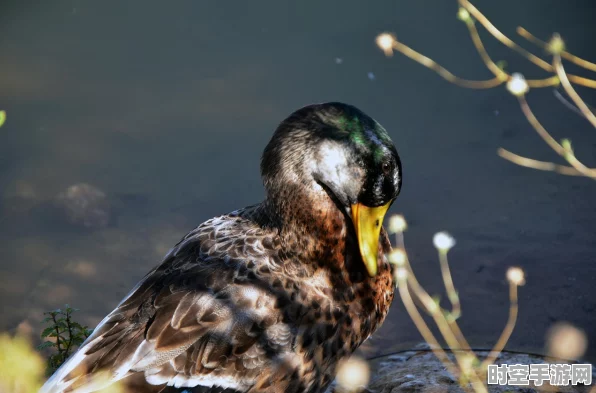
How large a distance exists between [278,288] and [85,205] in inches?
79.4

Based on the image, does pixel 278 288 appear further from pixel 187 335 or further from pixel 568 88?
pixel 568 88

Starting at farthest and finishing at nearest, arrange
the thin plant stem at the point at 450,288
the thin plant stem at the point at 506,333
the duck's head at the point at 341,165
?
1. the thin plant stem at the point at 506,333
2. the duck's head at the point at 341,165
3. the thin plant stem at the point at 450,288

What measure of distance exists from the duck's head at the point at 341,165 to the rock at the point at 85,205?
174 cm

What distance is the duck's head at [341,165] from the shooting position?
1962 millimetres

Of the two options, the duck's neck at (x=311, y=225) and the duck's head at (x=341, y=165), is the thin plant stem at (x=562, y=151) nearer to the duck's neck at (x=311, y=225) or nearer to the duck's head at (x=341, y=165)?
the duck's head at (x=341, y=165)

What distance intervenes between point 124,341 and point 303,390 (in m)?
0.54

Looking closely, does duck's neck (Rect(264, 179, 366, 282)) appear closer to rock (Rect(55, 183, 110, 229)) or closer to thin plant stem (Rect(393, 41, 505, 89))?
thin plant stem (Rect(393, 41, 505, 89))

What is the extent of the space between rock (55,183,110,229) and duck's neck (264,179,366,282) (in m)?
1.76

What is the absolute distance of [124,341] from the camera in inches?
74.8

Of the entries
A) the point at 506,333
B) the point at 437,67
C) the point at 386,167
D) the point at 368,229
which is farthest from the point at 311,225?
the point at 437,67

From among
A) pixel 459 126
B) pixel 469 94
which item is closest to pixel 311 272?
pixel 459 126

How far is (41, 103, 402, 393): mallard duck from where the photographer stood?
1883mm

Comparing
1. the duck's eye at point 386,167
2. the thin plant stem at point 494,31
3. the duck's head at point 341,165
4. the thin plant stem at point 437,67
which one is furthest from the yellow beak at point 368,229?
the thin plant stem at point 494,31

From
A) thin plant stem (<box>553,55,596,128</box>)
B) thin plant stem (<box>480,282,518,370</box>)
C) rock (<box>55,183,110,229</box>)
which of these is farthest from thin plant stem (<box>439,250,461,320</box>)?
rock (<box>55,183,110,229</box>)
